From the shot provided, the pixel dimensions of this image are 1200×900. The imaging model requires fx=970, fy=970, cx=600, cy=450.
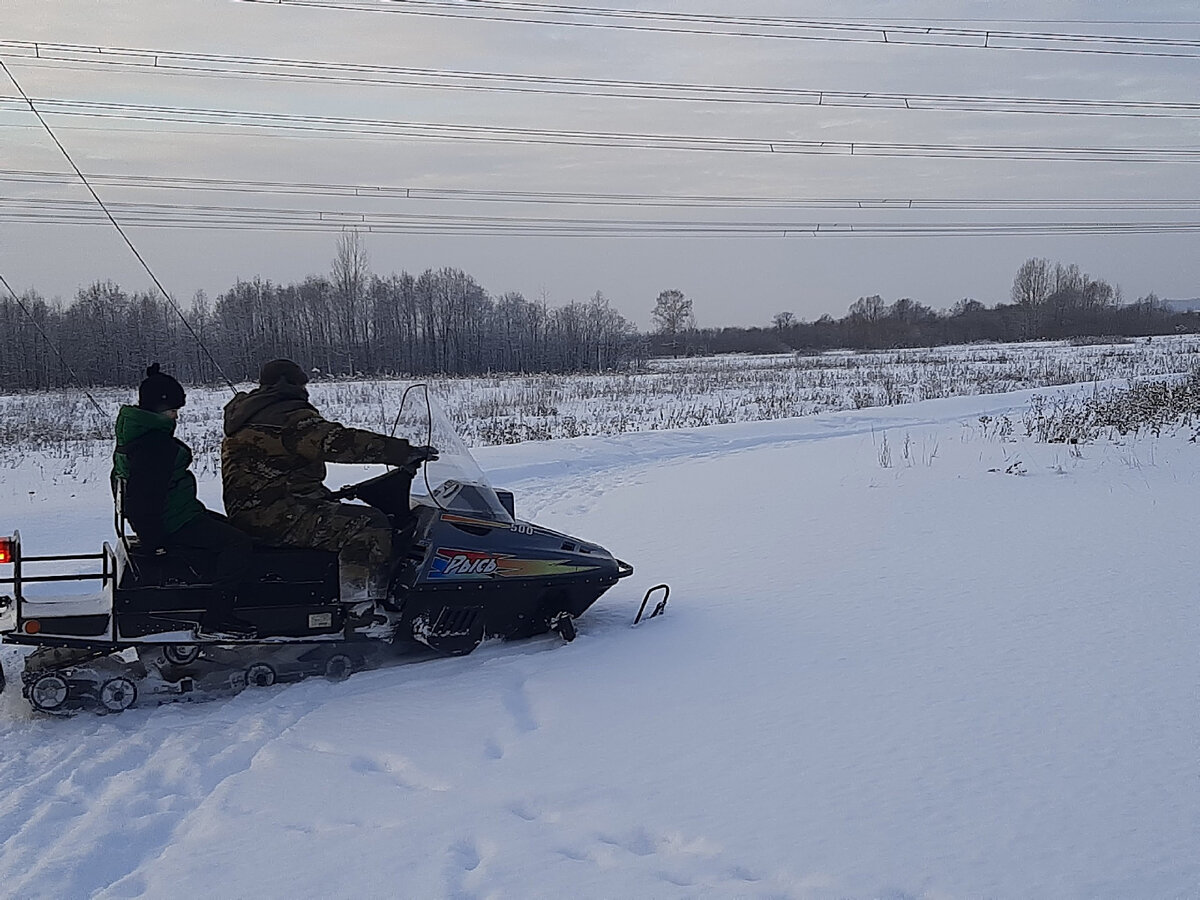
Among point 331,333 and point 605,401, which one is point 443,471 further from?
point 331,333

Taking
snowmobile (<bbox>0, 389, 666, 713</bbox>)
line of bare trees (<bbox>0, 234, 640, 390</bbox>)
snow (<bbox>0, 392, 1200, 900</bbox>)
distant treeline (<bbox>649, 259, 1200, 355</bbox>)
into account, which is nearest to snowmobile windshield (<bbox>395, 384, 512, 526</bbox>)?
snowmobile (<bbox>0, 389, 666, 713</bbox>)

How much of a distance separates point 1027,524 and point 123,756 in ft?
21.7

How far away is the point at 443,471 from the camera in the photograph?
548cm

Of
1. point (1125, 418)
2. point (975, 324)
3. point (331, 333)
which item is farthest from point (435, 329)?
point (1125, 418)

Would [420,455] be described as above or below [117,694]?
above

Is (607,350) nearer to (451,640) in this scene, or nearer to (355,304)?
(355,304)

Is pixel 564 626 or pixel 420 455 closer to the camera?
pixel 420 455

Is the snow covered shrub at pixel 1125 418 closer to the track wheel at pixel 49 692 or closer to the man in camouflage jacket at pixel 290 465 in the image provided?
the man in camouflage jacket at pixel 290 465

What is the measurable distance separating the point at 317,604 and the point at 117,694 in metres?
1.00

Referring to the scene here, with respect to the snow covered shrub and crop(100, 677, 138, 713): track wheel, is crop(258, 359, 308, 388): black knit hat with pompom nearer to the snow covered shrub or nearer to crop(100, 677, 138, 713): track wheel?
crop(100, 677, 138, 713): track wheel

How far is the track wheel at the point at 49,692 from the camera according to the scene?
451 centimetres

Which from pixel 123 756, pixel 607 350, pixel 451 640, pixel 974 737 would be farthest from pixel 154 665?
pixel 607 350

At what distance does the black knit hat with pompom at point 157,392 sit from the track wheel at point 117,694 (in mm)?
1309

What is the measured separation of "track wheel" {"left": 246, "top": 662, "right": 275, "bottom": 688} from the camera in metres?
4.98
